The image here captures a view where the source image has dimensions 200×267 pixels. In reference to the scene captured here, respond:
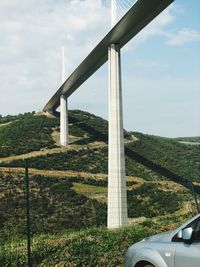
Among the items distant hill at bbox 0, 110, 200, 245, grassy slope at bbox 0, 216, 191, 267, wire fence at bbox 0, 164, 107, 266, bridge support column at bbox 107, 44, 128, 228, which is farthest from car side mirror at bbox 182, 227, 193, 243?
bridge support column at bbox 107, 44, 128, 228

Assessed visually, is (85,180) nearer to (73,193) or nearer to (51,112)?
(73,193)

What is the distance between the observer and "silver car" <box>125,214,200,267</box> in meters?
4.88

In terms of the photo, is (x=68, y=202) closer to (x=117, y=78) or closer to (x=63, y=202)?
(x=63, y=202)

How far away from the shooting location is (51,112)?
84625mm

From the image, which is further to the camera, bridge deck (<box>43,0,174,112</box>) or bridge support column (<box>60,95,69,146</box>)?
bridge support column (<box>60,95,69,146</box>)

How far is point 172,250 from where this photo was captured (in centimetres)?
511

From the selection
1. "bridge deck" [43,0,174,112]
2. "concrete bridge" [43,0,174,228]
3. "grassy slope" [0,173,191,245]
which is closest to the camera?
"grassy slope" [0,173,191,245]

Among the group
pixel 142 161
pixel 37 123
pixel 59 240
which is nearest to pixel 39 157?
pixel 142 161

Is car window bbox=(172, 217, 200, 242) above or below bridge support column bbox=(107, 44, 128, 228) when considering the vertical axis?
below

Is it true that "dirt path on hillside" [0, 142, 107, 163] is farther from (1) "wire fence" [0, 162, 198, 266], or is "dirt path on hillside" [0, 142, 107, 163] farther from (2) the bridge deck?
(1) "wire fence" [0, 162, 198, 266]

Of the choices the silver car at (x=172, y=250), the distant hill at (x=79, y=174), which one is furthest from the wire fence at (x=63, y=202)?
the silver car at (x=172, y=250)

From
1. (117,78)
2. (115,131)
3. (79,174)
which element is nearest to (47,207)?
(79,174)

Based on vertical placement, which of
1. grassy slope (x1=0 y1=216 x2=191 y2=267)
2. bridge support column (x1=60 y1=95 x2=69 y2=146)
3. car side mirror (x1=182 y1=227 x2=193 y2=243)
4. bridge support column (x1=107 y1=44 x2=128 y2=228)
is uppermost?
bridge support column (x1=60 y1=95 x2=69 y2=146)

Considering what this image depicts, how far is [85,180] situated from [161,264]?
30920 millimetres
